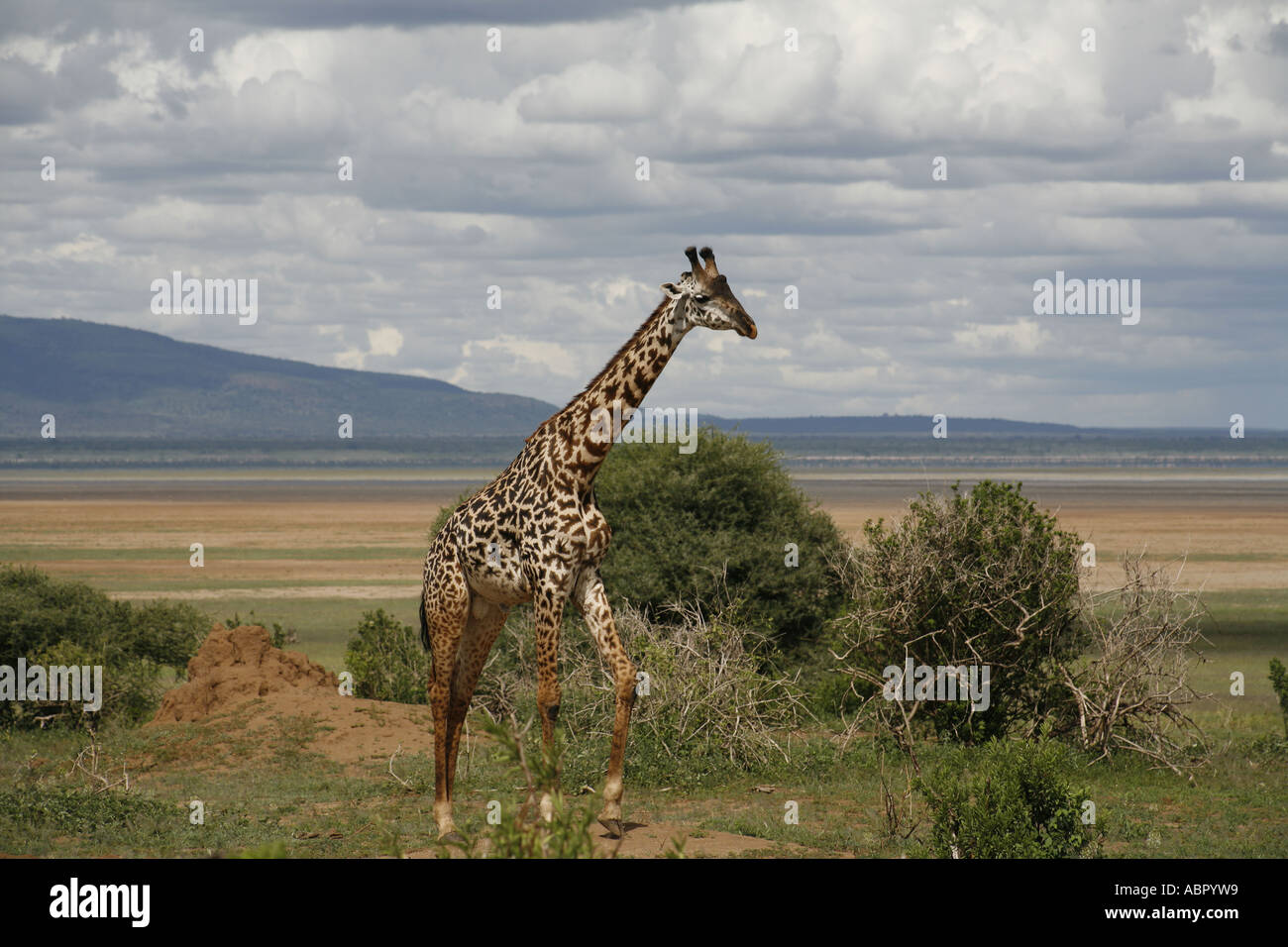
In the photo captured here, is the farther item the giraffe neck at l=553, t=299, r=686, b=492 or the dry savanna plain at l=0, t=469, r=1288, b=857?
the dry savanna plain at l=0, t=469, r=1288, b=857

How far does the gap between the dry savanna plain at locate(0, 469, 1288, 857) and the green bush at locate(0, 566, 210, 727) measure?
3.13ft

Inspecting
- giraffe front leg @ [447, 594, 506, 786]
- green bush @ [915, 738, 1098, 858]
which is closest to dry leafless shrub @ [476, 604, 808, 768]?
giraffe front leg @ [447, 594, 506, 786]

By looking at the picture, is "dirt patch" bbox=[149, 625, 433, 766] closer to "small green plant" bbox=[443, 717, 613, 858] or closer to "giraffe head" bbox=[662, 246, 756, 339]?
"giraffe head" bbox=[662, 246, 756, 339]

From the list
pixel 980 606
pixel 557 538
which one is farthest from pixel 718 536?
pixel 557 538

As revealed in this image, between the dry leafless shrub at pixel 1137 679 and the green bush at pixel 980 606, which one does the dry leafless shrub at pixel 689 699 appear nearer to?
the green bush at pixel 980 606

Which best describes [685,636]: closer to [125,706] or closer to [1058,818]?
[1058,818]

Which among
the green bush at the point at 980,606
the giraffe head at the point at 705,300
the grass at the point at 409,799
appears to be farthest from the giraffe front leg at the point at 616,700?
the green bush at the point at 980,606

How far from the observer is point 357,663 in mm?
25062

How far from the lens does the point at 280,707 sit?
1964cm

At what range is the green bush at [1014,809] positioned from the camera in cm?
1084

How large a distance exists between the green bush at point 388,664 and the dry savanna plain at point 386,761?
3334 millimetres

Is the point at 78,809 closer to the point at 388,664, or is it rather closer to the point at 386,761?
the point at 386,761

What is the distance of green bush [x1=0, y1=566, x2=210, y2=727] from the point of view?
21.7 meters
